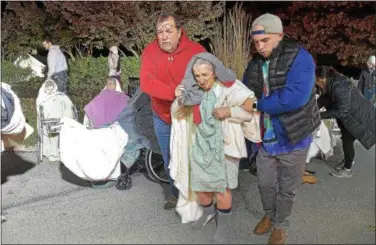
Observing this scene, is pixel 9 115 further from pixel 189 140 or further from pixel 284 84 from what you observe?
pixel 284 84

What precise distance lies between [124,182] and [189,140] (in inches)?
64.9

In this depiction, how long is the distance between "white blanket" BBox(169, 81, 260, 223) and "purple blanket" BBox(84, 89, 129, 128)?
1778mm

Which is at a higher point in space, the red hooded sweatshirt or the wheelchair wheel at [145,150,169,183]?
the red hooded sweatshirt

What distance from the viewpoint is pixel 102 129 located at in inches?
202

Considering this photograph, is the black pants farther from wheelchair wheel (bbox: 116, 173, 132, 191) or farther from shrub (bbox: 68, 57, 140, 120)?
shrub (bbox: 68, 57, 140, 120)

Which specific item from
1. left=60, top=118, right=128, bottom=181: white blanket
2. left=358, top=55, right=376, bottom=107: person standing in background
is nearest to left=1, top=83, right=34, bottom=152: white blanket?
left=60, top=118, right=128, bottom=181: white blanket

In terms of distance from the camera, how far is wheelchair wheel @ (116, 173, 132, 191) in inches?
200

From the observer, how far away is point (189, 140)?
145 inches

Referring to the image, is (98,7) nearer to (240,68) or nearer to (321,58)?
(240,68)

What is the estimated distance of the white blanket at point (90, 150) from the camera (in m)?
4.95

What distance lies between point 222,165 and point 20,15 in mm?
9936

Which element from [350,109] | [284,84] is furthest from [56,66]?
[284,84]

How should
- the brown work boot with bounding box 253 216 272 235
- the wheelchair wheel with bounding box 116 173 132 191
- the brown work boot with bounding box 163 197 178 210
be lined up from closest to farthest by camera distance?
the brown work boot with bounding box 253 216 272 235 → the brown work boot with bounding box 163 197 178 210 → the wheelchair wheel with bounding box 116 173 132 191

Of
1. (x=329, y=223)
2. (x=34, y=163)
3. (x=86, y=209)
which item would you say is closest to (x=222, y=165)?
(x=329, y=223)
